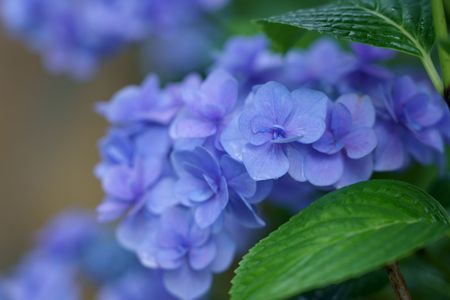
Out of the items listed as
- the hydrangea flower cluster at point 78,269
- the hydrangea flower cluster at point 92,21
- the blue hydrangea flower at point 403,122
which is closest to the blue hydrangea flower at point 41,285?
the hydrangea flower cluster at point 78,269

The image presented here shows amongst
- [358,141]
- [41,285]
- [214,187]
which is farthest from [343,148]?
[41,285]

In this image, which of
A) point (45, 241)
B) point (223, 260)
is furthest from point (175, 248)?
point (45, 241)

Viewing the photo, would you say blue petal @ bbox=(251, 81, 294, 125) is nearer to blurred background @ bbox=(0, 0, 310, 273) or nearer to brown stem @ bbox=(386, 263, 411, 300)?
brown stem @ bbox=(386, 263, 411, 300)

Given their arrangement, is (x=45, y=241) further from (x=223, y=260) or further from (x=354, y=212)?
(x=354, y=212)

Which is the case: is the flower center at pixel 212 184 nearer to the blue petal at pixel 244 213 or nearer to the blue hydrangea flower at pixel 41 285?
the blue petal at pixel 244 213

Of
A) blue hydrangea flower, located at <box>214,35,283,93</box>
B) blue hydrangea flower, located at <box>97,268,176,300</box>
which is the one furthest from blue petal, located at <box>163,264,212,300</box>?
blue hydrangea flower, located at <box>97,268,176,300</box>

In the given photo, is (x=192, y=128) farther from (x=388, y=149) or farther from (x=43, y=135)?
(x=43, y=135)
